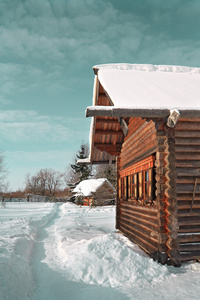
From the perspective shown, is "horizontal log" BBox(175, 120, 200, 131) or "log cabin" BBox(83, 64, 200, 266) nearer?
"log cabin" BBox(83, 64, 200, 266)

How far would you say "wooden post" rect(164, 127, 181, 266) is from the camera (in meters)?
5.80

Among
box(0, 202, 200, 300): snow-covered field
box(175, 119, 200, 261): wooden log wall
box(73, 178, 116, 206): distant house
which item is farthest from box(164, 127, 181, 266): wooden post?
box(73, 178, 116, 206): distant house

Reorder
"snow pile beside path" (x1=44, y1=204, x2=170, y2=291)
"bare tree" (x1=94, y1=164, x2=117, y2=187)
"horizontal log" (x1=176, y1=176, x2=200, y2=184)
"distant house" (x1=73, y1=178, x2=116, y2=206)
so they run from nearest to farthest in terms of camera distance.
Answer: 1. "snow pile beside path" (x1=44, y1=204, x2=170, y2=291)
2. "horizontal log" (x1=176, y1=176, x2=200, y2=184)
3. "distant house" (x1=73, y1=178, x2=116, y2=206)
4. "bare tree" (x1=94, y1=164, x2=117, y2=187)

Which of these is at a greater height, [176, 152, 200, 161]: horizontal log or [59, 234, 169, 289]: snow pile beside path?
[176, 152, 200, 161]: horizontal log

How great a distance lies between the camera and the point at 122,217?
10.7 meters

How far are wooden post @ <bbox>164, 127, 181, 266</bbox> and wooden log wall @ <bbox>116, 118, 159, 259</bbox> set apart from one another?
44 cm

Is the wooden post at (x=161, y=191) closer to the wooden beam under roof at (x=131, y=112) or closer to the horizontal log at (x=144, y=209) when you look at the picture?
the horizontal log at (x=144, y=209)

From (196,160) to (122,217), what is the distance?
17.6ft

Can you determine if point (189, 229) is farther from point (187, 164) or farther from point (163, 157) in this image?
point (163, 157)

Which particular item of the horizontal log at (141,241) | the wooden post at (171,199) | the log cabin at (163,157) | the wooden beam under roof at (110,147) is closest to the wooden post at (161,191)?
the log cabin at (163,157)

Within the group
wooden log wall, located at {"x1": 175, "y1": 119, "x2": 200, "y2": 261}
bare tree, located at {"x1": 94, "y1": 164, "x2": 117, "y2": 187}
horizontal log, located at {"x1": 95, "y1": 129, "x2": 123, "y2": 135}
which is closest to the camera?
wooden log wall, located at {"x1": 175, "y1": 119, "x2": 200, "y2": 261}

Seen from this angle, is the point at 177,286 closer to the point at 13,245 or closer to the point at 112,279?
the point at 112,279

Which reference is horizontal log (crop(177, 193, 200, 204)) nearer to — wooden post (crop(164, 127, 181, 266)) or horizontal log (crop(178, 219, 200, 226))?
wooden post (crop(164, 127, 181, 266))

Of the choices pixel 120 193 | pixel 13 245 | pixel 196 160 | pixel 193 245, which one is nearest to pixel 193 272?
pixel 193 245
